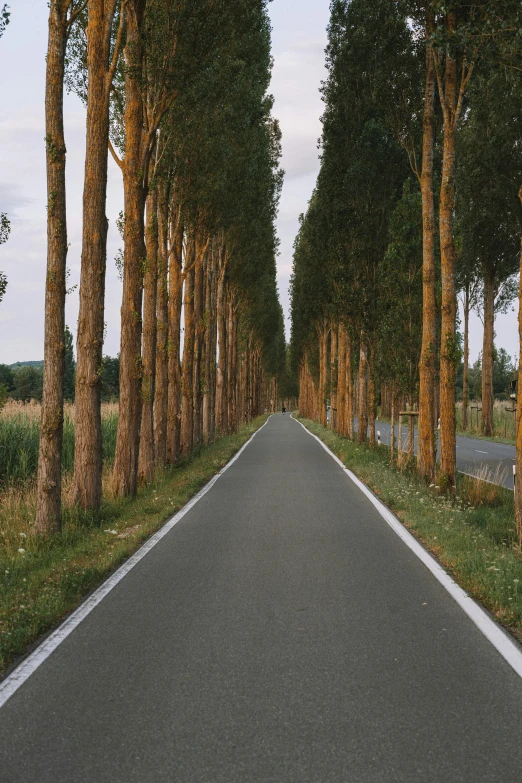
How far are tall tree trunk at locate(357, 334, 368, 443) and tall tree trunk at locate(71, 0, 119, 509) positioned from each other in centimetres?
1824

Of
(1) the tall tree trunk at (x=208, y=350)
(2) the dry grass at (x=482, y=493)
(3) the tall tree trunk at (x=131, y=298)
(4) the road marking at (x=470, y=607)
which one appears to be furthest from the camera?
(1) the tall tree trunk at (x=208, y=350)

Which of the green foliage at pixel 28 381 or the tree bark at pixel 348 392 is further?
the green foliage at pixel 28 381

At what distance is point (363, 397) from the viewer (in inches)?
1233

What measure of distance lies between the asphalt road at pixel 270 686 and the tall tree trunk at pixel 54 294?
2.75m

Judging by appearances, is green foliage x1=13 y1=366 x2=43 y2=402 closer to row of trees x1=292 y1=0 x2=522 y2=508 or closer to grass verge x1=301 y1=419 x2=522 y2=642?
row of trees x1=292 y1=0 x2=522 y2=508

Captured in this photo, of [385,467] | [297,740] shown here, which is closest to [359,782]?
[297,740]

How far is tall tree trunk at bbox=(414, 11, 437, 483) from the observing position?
17203 millimetres

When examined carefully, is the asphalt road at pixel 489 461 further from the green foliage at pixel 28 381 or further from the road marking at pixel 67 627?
the green foliage at pixel 28 381

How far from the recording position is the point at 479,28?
382 inches

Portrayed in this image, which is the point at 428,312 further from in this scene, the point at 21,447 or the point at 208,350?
the point at 208,350

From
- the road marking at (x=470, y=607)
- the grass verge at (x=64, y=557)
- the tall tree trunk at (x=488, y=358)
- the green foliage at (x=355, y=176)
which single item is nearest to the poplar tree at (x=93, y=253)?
the grass verge at (x=64, y=557)

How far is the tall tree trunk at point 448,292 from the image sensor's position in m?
15.1

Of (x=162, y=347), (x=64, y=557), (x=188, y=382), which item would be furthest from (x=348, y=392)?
(x=64, y=557)

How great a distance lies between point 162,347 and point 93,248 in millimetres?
7882
